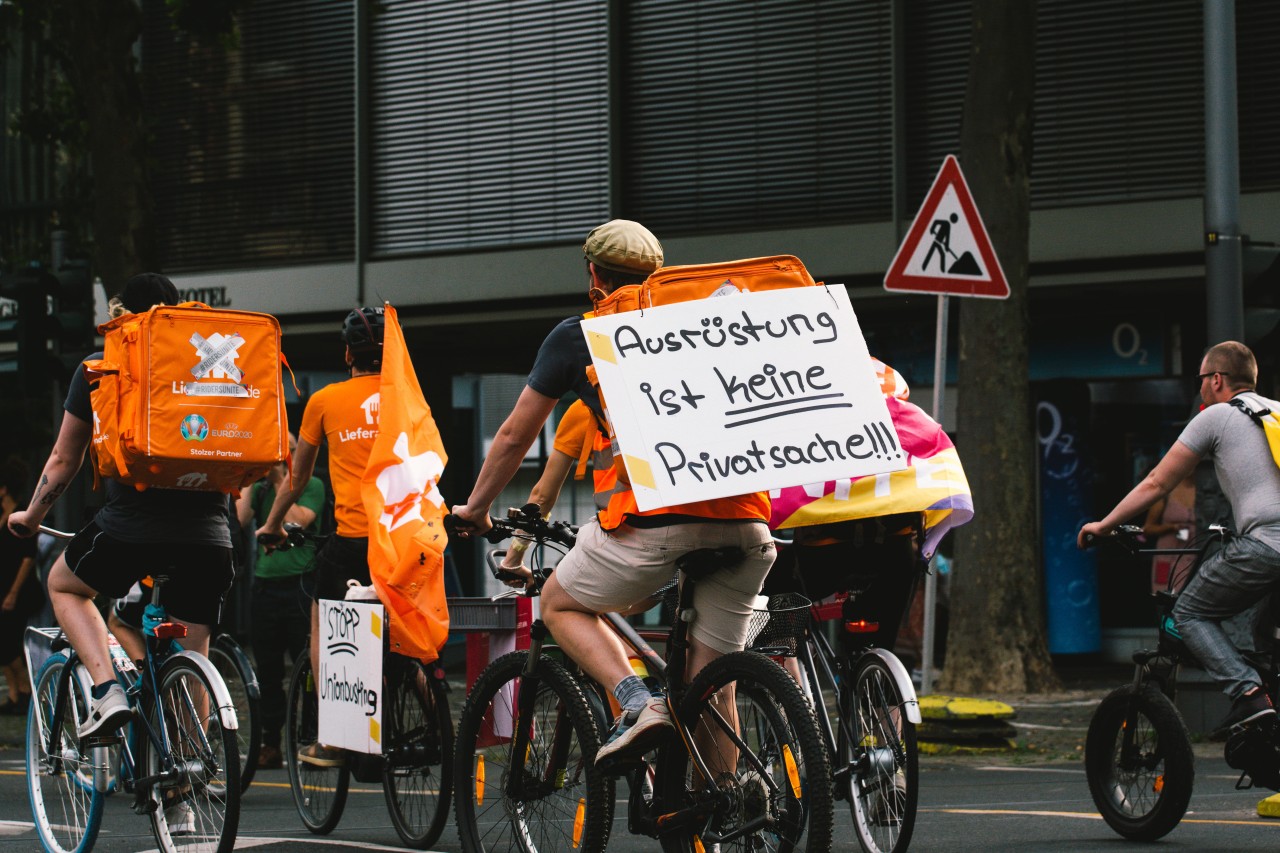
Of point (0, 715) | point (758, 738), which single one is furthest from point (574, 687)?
point (0, 715)

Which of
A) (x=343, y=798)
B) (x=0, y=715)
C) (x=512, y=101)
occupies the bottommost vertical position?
(x=0, y=715)

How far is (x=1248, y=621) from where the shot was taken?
32.4 feet

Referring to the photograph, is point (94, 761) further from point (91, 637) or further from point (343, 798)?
point (343, 798)

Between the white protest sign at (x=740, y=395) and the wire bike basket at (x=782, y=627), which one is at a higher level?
the white protest sign at (x=740, y=395)

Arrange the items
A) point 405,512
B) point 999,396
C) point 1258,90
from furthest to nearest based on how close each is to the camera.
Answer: point 1258,90, point 999,396, point 405,512

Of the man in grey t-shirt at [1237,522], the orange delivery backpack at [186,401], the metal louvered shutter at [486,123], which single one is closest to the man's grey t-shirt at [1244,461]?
the man in grey t-shirt at [1237,522]

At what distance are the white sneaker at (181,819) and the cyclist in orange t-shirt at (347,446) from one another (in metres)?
1.27

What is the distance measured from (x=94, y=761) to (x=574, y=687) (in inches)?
75.5

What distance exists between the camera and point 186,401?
6281 mm

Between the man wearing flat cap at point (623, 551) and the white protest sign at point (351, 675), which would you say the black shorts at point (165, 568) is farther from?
the man wearing flat cap at point (623, 551)

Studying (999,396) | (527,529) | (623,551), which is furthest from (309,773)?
(999,396)

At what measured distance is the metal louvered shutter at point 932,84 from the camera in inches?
588

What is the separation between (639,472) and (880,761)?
1.72m

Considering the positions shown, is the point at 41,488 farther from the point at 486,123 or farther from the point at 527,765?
the point at 486,123
